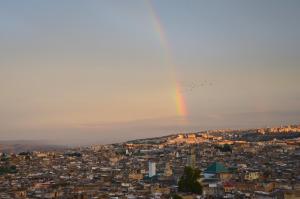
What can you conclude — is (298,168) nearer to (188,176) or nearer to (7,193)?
(188,176)

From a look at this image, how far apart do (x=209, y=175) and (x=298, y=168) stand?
11408mm

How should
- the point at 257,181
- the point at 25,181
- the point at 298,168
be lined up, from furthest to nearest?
the point at 298,168, the point at 25,181, the point at 257,181

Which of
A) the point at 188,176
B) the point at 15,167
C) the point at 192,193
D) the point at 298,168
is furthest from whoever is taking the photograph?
the point at 15,167

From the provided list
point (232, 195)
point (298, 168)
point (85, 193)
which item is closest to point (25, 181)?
point (85, 193)

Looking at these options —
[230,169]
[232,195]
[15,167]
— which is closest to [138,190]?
[232,195]

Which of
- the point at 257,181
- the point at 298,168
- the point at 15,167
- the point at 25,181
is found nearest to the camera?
the point at 257,181

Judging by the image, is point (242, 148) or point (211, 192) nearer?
point (211, 192)

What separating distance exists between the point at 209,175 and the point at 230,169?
25.0 ft

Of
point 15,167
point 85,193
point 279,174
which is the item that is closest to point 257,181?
point 279,174

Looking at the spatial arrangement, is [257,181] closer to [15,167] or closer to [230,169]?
[230,169]

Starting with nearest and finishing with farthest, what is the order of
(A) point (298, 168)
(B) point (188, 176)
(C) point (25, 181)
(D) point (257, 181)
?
1. (B) point (188, 176)
2. (D) point (257, 181)
3. (C) point (25, 181)
4. (A) point (298, 168)

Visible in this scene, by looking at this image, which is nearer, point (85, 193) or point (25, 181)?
point (85, 193)

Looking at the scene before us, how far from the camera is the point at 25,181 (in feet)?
163

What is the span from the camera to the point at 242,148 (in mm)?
94250
